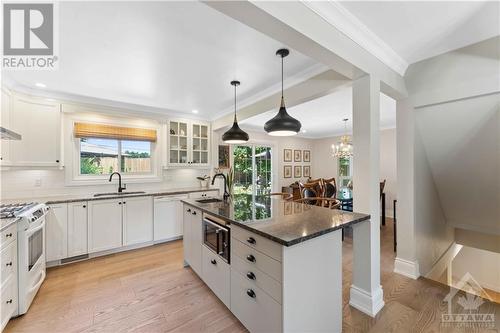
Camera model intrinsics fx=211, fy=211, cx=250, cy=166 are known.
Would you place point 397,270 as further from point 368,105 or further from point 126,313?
point 126,313

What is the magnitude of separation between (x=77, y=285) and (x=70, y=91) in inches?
104

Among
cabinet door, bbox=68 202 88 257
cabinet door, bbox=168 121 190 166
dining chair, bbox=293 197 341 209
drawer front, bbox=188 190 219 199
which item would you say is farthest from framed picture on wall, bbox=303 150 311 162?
cabinet door, bbox=68 202 88 257

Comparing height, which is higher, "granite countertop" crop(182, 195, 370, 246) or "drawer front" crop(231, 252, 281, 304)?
"granite countertop" crop(182, 195, 370, 246)

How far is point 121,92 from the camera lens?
3.18 meters

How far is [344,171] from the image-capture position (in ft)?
22.2

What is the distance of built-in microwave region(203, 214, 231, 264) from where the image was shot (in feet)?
6.17

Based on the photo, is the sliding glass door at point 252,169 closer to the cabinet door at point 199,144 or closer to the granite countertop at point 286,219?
the cabinet door at point 199,144

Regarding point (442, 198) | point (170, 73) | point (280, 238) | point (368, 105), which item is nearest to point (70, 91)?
point (170, 73)

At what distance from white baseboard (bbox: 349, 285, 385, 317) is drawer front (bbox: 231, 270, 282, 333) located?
3.54ft

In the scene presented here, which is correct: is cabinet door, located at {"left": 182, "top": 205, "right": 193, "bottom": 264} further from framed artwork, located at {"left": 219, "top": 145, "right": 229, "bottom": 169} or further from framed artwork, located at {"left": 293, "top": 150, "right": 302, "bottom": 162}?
framed artwork, located at {"left": 293, "top": 150, "right": 302, "bottom": 162}

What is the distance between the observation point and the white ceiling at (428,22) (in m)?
1.54

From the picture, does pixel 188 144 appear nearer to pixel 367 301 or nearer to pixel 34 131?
pixel 34 131

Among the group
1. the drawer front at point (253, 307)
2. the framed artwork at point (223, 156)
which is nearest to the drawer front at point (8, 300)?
the drawer front at point (253, 307)

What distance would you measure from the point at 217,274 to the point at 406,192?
2409mm
